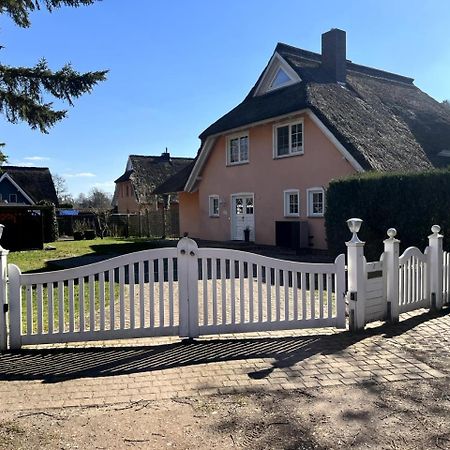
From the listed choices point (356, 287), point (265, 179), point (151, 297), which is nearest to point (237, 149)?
point (265, 179)

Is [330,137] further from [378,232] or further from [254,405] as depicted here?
[254,405]

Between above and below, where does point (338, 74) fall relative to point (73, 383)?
above

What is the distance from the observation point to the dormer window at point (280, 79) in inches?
759

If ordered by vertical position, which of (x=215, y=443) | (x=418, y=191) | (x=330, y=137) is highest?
(x=330, y=137)

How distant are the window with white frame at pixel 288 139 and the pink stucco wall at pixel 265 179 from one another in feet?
→ 0.84

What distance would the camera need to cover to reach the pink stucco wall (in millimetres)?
16266

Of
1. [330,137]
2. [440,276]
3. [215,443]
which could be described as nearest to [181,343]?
[215,443]

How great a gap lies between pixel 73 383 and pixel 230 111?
1895 cm

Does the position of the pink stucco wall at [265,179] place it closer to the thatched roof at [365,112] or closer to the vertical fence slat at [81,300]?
the thatched roof at [365,112]

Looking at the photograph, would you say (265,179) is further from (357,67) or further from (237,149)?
(357,67)

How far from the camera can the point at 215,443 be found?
116 inches

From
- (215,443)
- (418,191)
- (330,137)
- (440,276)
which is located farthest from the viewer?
(330,137)

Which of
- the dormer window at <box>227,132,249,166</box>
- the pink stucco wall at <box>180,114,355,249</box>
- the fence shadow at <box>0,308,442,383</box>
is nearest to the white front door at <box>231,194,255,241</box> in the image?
the pink stucco wall at <box>180,114,355,249</box>

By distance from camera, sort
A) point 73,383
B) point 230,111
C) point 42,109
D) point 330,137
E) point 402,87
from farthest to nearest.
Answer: point 402,87
point 230,111
point 330,137
point 42,109
point 73,383
